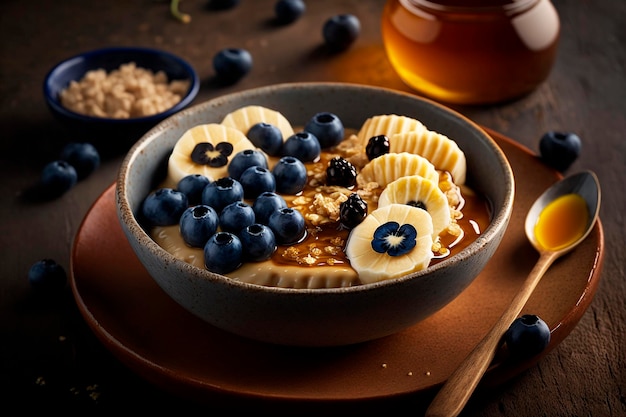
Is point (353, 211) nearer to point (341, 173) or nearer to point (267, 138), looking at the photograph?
point (341, 173)

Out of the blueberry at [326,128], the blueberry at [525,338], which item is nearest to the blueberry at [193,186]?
the blueberry at [326,128]

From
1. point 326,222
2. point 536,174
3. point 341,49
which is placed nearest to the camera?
point 326,222

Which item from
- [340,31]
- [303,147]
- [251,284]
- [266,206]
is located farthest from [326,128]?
[340,31]

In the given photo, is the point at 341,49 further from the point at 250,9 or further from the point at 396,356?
the point at 396,356

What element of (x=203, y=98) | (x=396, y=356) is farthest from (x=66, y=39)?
(x=396, y=356)

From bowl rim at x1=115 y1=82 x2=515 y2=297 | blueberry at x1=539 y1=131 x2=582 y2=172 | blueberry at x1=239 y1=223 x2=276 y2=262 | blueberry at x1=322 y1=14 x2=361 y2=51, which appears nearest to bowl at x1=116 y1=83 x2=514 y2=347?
bowl rim at x1=115 y1=82 x2=515 y2=297

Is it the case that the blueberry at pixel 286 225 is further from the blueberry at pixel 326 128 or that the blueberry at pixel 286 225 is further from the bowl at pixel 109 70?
the bowl at pixel 109 70

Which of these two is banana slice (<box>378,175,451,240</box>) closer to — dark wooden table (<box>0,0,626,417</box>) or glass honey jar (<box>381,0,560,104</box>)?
dark wooden table (<box>0,0,626,417</box>)
